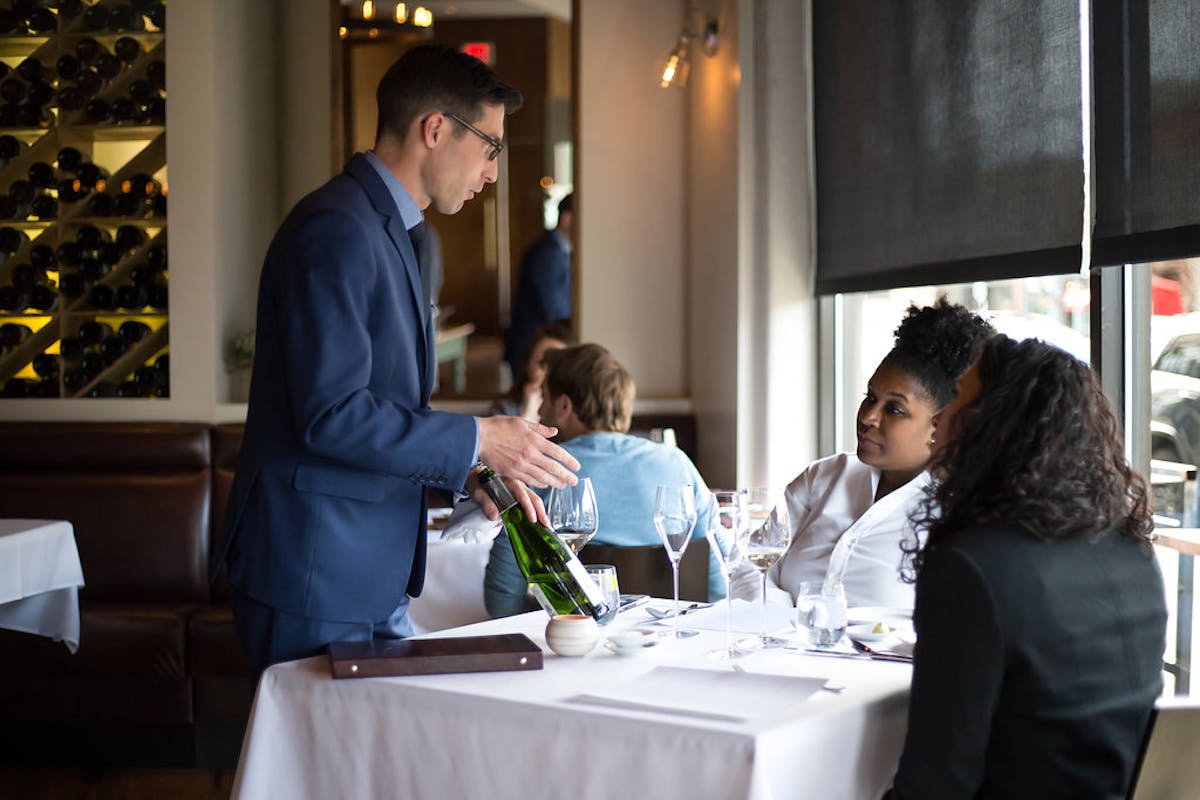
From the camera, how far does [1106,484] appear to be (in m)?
1.66

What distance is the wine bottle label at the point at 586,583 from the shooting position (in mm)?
2117

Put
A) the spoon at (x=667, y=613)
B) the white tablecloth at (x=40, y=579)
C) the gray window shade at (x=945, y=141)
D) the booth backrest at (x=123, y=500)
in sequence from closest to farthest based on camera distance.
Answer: the spoon at (x=667, y=613) → the gray window shade at (x=945, y=141) → the white tablecloth at (x=40, y=579) → the booth backrest at (x=123, y=500)

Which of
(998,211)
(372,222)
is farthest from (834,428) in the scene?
(372,222)

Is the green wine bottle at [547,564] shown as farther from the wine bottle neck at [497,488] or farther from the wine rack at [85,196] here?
the wine rack at [85,196]

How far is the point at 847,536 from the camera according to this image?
8.50ft

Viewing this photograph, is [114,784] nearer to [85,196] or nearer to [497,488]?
[85,196]

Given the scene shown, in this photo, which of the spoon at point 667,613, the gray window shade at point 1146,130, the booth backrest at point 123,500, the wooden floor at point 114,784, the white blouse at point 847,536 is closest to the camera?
the spoon at point 667,613

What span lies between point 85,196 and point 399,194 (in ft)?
12.2

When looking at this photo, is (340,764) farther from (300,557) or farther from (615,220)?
(615,220)

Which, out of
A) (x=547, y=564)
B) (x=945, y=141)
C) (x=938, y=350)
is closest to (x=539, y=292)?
(x=945, y=141)

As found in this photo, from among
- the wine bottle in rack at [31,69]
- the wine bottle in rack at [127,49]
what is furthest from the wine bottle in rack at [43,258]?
the wine bottle in rack at [127,49]

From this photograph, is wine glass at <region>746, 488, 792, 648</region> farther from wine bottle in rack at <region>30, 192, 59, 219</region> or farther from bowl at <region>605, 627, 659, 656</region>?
wine bottle in rack at <region>30, 192, 59, 219</region>

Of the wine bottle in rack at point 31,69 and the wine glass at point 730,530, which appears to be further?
the wine bottle in rack at point 31,69

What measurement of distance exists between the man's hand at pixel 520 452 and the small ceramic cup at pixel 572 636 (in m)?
0.21
